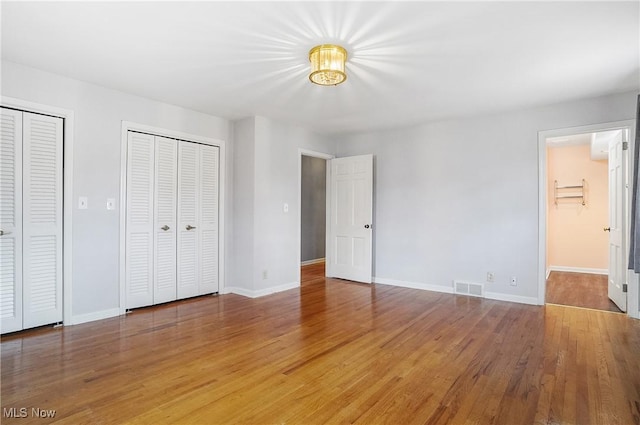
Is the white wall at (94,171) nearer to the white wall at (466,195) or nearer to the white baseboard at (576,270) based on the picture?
the white wall at (466,195)

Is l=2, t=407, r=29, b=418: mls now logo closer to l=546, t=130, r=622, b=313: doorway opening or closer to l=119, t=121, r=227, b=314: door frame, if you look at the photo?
l=119, t=121, r=227, b=314: door frame

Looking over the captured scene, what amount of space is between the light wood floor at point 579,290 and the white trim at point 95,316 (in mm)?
5306

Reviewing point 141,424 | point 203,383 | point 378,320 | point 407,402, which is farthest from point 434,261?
point 141,424

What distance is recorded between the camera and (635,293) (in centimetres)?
370

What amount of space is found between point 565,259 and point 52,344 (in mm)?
8212

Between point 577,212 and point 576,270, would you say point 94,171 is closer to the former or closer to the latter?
point 577,212

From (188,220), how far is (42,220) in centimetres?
151

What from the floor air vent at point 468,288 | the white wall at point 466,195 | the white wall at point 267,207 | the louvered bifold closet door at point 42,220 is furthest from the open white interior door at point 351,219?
the louvered bifold closet door at point 42,220

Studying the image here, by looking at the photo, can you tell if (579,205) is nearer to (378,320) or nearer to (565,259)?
(565,259)

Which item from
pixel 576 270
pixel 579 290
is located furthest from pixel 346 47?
pixel 576 270

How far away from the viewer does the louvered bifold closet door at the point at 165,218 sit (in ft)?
13.5

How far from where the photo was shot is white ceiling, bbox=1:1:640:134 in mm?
2236

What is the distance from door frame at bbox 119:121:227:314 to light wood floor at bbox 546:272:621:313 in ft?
14.7

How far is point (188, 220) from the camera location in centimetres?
445
